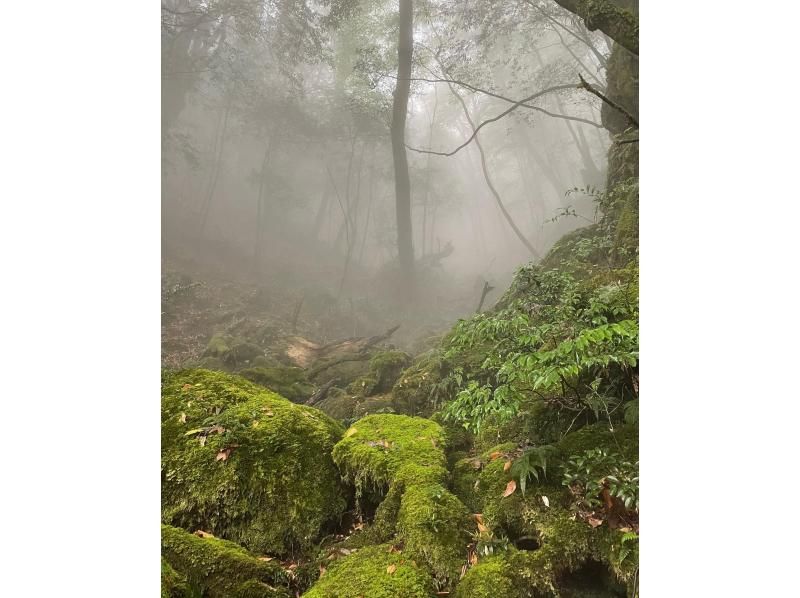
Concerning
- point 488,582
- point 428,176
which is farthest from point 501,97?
point 488,582

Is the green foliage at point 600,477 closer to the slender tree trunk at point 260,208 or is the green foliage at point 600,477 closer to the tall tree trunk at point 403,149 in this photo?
the tall tree trunk at point 403,149

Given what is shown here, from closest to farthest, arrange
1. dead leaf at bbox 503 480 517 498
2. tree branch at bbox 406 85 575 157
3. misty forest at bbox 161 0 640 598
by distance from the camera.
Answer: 1. misty forest at bbox 161 0 640 598
2. dead leaf at bbox 503 480 517 498
3. tree branch at bbox 406 85 575 157

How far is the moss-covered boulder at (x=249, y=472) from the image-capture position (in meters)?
2.03

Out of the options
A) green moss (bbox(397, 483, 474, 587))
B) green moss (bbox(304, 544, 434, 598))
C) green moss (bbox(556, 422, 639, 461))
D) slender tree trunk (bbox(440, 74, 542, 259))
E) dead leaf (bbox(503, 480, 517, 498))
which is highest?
slender tree trunk (bbox(440, 74, 542, 259))

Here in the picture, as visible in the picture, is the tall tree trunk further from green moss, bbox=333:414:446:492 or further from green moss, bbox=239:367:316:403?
green moss, bbox=333:414:446:492

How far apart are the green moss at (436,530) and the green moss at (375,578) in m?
0.06

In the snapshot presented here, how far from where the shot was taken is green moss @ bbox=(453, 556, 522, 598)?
4.81ft

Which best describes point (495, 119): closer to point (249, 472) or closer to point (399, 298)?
point (399, 298)

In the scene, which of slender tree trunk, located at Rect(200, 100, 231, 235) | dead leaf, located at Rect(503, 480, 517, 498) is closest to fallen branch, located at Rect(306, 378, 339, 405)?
slender tree trunk, located at Rect(200, 100, 231, 235)

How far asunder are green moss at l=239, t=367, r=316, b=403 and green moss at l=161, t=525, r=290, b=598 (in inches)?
125
